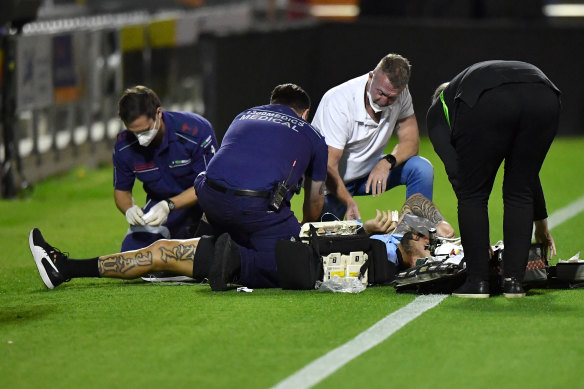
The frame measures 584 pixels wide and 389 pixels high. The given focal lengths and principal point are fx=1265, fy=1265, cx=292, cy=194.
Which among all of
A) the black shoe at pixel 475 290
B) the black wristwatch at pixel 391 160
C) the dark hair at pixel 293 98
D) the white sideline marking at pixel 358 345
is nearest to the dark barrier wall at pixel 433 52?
the black wristwatch at pixel 391 160

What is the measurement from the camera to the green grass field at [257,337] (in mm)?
5539

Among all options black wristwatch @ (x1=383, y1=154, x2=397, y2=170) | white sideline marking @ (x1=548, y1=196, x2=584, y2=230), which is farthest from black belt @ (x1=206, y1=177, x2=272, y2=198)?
white sideline marking @ (x1=548, y1=196, x2=584, y2=230)

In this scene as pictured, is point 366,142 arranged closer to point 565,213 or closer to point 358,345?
point 565,213

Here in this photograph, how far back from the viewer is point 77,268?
7.99 meters

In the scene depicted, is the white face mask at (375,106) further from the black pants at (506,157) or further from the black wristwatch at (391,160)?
the black pants at (506,157)

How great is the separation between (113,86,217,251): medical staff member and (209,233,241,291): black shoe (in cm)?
117

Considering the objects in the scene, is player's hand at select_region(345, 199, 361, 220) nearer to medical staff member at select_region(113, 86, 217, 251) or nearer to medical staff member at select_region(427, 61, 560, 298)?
medical staff member at select_region(113, 86, 217, 251)

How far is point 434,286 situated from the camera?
7.56m

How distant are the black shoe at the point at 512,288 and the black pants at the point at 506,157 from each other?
0.11ft

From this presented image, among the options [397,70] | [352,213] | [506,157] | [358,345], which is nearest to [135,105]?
[352,213]

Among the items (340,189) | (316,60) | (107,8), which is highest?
(107,8)

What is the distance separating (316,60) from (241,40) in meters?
2.57

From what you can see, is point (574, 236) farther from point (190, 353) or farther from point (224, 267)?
point (190, 353)

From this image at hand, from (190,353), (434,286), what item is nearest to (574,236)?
(434,286)
